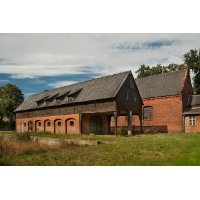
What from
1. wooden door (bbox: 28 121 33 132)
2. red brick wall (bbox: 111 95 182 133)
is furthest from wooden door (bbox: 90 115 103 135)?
wooden door (bbox: 28 121 33 132)

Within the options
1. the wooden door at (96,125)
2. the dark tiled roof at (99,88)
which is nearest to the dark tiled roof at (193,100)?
the dark tiled roof at (99,88)

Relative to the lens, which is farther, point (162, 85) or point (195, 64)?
point (195, 64)

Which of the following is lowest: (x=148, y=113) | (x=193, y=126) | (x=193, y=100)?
Result: (x=193, y=126)

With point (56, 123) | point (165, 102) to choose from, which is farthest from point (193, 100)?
point (56, 123)

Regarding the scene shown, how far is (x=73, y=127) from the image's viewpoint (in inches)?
811

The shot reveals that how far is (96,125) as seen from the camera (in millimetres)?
22375

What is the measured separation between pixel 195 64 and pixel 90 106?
2639 cm

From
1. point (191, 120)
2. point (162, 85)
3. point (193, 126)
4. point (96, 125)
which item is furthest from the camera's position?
point (162, 85)

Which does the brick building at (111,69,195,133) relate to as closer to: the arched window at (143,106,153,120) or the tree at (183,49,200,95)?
the arched window at (143,106,153,120)

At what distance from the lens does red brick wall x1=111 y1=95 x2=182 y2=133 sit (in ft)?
73.7

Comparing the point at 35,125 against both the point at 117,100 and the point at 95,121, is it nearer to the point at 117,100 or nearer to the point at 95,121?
the point at 95,121

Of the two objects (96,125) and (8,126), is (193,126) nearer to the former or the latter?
(96,125)

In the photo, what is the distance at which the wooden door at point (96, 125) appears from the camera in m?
21.7
